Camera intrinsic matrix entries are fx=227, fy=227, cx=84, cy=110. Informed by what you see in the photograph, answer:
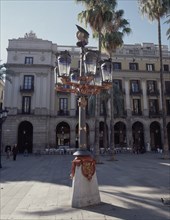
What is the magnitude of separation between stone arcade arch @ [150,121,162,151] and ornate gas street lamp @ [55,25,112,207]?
34321mm

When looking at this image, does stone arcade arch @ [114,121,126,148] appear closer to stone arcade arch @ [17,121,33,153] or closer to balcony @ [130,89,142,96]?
balcony @ [130,89,142,96]

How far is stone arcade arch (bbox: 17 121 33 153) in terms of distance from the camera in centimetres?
3431

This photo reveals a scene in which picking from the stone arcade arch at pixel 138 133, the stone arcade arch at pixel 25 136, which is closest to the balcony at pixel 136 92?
the stone arcade arch at pixel 138 133

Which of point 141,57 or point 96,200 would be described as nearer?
point 96,200

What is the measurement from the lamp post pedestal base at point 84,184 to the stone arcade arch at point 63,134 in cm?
3082

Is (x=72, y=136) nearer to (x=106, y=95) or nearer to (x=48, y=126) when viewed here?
(x=48, y=126)

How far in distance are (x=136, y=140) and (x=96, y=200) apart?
33868 millimetres

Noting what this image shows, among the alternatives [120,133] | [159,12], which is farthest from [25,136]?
[159,12]

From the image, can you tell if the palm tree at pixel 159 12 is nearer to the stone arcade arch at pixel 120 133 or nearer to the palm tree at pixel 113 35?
the palm tree at pixel 113 35

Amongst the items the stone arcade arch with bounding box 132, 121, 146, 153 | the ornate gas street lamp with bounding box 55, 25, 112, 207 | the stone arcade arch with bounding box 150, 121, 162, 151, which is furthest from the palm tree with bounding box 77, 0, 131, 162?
the stone arcade arch with bounding box 150, 121, 162, 151

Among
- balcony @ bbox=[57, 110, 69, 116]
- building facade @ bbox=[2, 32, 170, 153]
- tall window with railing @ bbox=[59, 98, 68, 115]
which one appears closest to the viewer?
building facade @ bbox=[2, 32, 170, 153]

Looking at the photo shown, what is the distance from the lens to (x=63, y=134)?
1480 inches

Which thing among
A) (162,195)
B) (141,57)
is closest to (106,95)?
(141,57)

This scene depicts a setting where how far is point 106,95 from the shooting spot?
26.6 meters
